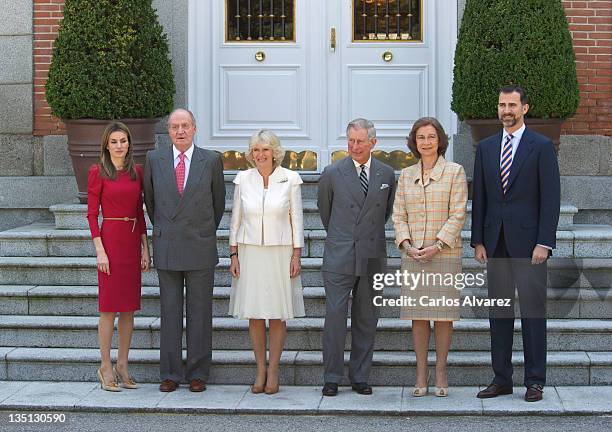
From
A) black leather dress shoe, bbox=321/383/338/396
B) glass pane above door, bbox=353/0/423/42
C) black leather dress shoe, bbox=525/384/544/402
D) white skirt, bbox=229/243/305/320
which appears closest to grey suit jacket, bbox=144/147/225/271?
white skirt, bbox=229/243/305/320

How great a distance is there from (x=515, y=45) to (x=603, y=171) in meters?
1.62

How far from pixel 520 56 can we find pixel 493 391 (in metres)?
2.92

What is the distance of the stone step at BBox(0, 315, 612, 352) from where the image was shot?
870 centimetres

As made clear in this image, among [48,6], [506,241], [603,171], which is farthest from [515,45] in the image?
[48,6]

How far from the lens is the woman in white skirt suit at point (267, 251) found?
27.2 feet

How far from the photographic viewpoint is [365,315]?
8297 mm

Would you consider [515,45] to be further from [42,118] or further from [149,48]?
[42,118]

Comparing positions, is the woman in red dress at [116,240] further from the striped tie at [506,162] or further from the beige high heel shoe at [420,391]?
the striped tie at [506,162]

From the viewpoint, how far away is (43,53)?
1098cm

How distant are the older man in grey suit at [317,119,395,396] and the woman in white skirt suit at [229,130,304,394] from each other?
0.23 meters

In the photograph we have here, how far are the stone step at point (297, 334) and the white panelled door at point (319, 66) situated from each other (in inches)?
108

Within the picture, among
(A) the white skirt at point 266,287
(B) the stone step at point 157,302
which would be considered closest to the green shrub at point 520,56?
(B) the stone step at point 157,302

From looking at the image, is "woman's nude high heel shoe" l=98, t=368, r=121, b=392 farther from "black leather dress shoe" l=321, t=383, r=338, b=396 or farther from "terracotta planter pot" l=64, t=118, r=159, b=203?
"terracotta planter pot" l=64, t=118, r=159, b=203

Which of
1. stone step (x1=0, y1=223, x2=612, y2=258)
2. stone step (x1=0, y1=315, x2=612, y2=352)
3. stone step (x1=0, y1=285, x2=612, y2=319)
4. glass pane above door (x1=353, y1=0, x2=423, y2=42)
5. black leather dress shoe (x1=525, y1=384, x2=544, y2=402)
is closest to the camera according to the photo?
black leather dress shoe (x1=525, y1=384, x2=544, y2=402)
